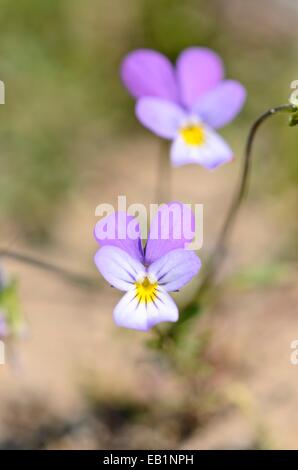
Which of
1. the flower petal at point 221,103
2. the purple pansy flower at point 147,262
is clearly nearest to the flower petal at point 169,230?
the purple pansy flower at point 147,262

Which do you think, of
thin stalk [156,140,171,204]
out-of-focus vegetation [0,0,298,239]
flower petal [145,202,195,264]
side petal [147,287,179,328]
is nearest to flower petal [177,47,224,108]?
flower petal [145,202,195,264]

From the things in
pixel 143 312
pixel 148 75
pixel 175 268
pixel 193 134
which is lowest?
pixel 143 312

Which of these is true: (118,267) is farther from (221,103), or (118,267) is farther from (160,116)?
(221,103)

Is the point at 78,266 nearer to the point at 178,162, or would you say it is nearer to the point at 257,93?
the point at 178,162

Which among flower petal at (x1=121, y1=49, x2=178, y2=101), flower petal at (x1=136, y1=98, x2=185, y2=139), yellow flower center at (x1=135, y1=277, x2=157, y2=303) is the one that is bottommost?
yellow flower center at (x1=135, y1=277, x2=157, y2=303)

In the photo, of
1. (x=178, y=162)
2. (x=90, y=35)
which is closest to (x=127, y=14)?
(x=90, y=35)

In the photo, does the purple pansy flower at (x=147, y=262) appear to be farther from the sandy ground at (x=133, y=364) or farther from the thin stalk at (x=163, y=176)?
the thin stalk at (x=163, y=176)

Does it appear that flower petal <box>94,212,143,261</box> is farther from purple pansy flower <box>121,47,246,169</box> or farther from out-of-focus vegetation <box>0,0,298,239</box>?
out-of-focus vegetation <box>0,0,298,239</box>

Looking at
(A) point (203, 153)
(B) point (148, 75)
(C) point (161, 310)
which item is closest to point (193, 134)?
(A) point (203, 153)
